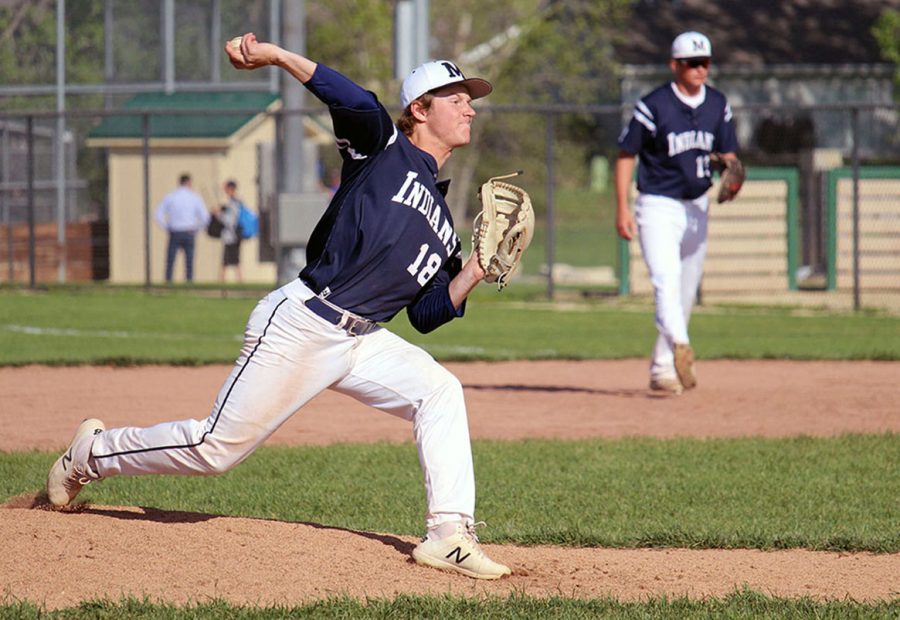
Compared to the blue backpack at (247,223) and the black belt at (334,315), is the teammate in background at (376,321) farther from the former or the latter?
the blue backpack at (247,223)

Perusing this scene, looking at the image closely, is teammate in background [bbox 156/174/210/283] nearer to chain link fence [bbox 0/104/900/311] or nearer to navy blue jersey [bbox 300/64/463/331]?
chain link fence [bbox 0/104/900/311]

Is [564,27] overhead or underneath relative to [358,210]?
overhead

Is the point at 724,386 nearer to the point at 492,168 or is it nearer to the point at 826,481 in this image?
the point at 826,481

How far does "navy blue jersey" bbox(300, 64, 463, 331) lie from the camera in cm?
498

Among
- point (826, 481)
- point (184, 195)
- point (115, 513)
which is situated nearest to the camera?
point (115, 513)

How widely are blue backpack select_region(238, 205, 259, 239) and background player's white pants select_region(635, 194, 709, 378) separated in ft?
42.3

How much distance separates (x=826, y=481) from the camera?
7102 millimetres

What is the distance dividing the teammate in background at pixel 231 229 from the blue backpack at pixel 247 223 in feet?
0.22

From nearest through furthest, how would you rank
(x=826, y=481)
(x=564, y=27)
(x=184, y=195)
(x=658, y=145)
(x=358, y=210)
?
1. (x=358, y=210)
2. (x=826, y=481)
3. (x=658, y=145)
4. (x=184, y=195)
5. (x=564, y=27)

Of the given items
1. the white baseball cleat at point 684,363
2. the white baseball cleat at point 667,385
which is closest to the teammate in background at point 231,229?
the white baseball cleat at point 667,385

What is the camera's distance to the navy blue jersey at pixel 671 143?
31.3 feet

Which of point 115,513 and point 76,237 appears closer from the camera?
point 115,513

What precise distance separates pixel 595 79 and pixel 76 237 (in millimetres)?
16837

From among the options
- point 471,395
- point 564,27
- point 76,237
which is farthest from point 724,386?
point 564,27
